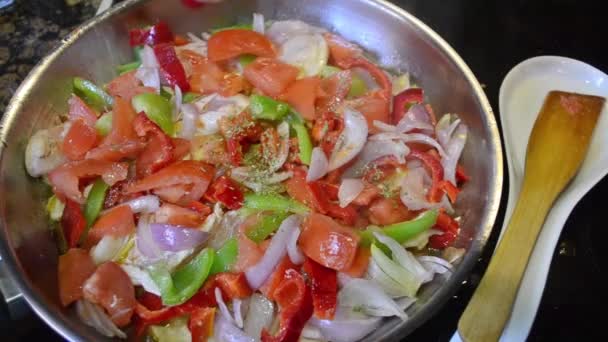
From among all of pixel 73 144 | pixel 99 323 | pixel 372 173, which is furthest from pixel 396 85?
pixel 99 323

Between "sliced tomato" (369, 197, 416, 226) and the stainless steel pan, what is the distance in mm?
157

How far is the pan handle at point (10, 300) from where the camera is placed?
113 cm

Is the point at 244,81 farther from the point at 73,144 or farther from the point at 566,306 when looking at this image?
the point at 566,306

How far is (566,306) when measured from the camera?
1.34 m

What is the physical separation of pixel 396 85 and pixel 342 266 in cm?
67

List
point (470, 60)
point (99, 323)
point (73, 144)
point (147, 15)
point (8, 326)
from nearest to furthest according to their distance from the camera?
point (99, 323) → point (8, 326) → point (73, 144) → point (147, 15) → point (470, 60)

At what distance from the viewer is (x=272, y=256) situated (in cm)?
117

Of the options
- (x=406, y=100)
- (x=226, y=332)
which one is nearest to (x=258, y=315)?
(x=226, y=332)

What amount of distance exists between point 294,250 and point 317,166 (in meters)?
0.23

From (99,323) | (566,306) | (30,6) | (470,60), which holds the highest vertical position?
(30,6)

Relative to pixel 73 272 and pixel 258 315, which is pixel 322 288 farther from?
pixel 73 272

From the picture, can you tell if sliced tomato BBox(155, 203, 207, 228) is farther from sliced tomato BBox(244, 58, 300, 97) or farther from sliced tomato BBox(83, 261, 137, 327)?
sliced tomato BBox(244, 58, 300, 97)

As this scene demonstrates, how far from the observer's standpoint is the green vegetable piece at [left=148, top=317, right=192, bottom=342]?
1.14 meters

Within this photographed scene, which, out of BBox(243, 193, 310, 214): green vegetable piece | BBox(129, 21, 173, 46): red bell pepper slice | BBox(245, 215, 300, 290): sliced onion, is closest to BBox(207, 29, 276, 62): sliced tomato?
BBox(129, 21, 173, 46): red bell pepper slice
